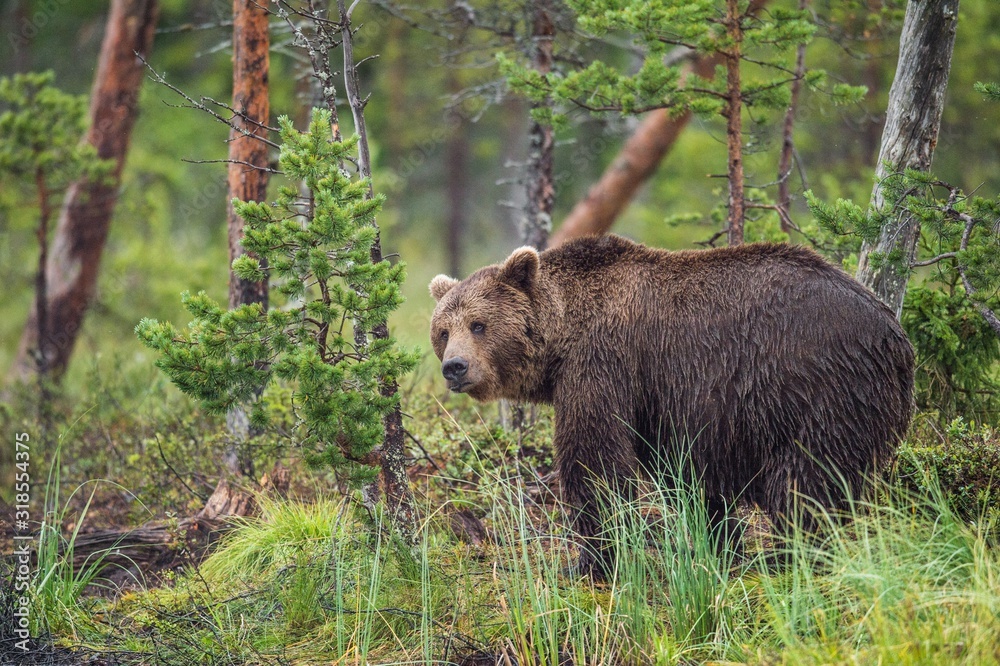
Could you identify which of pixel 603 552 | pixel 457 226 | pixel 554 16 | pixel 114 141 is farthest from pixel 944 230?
pixel 457 226

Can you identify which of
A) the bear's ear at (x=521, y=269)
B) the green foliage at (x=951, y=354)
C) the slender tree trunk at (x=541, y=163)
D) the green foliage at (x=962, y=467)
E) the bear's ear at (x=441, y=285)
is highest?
the slender tree trunk at (x=541, y=163)

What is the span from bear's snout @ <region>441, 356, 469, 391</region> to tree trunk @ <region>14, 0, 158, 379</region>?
9013 millimetres

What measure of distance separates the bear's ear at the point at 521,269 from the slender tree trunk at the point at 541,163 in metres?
3.61

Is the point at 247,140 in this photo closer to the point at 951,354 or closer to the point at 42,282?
the point at 42,282

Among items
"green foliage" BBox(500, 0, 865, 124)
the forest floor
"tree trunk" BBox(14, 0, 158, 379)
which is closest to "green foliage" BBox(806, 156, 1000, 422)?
the forest floor

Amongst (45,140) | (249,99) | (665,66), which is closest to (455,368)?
(665,66)

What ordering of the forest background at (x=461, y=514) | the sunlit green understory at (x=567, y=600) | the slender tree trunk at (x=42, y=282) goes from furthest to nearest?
the slender tree trunk at (x=42, y=282), the forest background at (x=461, y=514), the sunlit green understory at (x=567, y=600)

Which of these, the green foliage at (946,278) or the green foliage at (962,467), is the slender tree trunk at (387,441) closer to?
the green foliage at (946,278)

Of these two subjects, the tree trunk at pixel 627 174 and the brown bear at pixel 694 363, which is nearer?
the brown bear at pixel 694 363

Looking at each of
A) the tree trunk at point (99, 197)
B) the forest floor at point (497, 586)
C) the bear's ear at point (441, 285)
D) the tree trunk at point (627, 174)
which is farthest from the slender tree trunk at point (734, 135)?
the tree trunk at point (99, 197)

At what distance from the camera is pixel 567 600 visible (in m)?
4.76

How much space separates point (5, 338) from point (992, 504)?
17.6m

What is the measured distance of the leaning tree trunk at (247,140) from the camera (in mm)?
7969

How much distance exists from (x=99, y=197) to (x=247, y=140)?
20.0ft
